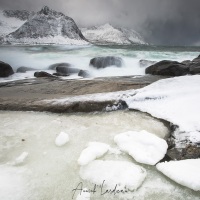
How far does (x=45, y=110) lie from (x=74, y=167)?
151 cm

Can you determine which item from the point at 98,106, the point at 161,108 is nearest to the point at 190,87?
the point at 161,108

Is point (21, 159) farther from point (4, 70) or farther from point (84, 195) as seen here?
point (4, 70)

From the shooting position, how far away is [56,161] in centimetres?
188

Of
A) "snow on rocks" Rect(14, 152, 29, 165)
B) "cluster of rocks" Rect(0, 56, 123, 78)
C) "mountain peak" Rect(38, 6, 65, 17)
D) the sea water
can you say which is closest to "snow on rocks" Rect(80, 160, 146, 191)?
"snow on rocks" Rect(14, 152, 29, 165)

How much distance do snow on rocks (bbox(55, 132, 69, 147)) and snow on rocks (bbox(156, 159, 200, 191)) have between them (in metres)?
0.97

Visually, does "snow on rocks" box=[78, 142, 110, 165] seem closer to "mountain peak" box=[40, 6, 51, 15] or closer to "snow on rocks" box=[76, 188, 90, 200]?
"snow on rocks" box=[76, 188, 90, 200]

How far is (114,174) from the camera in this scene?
1.63 meters

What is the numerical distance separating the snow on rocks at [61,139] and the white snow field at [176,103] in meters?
1.15

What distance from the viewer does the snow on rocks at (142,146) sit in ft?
5.97

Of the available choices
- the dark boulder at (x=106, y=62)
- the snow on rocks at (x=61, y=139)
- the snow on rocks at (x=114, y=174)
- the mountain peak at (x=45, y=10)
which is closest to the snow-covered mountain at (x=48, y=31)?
the mountain peak at (x=45, y=10)

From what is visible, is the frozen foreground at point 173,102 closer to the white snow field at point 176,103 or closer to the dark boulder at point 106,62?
the white snow field at point 176,103

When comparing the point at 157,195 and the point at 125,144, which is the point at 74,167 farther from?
the point at 157,195

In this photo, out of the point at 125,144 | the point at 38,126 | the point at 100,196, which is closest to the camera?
the point at 100,196

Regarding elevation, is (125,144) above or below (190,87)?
below
